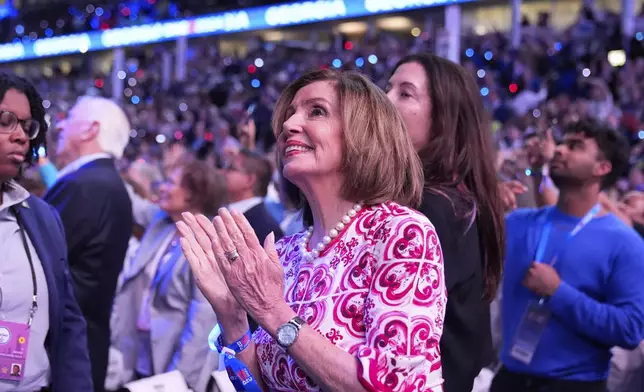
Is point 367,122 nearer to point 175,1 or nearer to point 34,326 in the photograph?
point 34,326

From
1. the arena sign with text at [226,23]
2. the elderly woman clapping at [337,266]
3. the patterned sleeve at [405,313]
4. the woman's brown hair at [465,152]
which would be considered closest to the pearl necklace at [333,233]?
the elderly woman clapping at [337,266]

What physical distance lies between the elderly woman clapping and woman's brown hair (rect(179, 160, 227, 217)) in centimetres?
207

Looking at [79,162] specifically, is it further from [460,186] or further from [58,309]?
[460,186]

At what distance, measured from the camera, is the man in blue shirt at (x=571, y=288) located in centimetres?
286

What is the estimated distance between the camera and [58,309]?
2189 millimetres

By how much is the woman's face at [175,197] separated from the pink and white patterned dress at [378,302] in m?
2.23

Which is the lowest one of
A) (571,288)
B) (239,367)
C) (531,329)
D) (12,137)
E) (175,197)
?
(531,329)

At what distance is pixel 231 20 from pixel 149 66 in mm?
3862

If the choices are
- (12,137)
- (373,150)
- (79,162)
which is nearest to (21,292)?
(12,137)

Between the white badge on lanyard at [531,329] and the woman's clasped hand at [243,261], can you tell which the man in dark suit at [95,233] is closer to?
the white badge on lanyard at [531,329]

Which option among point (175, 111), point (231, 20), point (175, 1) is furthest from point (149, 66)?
point (175, 111)

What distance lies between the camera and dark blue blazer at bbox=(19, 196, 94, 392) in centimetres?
217

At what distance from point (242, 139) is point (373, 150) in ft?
10.3

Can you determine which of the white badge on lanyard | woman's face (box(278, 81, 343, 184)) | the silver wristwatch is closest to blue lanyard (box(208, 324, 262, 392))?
the silver wristwatch
